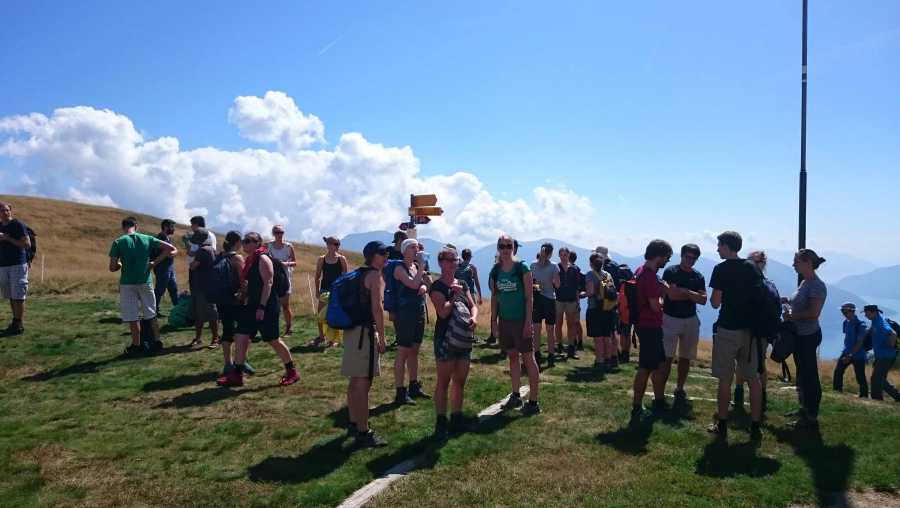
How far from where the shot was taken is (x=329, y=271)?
10.4m

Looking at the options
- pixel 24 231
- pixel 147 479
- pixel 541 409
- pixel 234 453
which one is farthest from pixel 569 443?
pixel 24 231

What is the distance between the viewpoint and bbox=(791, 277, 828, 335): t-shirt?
21.9 feet

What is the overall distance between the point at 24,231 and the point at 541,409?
9.89 metres

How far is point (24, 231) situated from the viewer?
10.1m

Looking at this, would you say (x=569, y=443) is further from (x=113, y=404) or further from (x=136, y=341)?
(x=136, y=341)

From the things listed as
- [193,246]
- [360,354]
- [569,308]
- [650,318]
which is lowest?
[360,354]

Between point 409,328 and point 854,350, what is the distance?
31.3ft

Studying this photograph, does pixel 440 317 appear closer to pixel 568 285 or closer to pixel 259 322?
pixel 259 322

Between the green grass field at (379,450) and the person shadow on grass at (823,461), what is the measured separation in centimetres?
2

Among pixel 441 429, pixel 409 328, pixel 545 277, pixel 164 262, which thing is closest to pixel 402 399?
pixel 409 328

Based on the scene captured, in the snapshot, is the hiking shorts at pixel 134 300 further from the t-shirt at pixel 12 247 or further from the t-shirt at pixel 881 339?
the t-shirt at pixel 881 339

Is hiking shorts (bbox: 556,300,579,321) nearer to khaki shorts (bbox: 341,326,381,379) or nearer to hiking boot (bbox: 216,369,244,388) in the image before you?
khaki shorts (bbox: 341,326,381,379)

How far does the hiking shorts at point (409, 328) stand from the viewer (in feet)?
23.6

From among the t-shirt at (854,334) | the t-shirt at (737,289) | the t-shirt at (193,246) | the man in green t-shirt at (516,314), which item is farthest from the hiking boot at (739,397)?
the t-shirt at (193,246)
